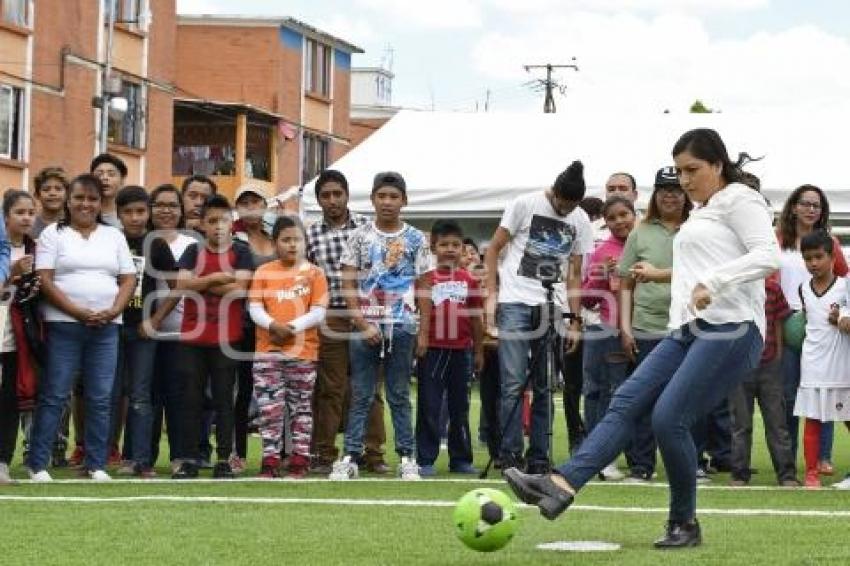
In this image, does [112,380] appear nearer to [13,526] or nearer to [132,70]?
[13,526]

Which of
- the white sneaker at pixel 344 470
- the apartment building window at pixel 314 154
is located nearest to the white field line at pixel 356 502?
the white sneaker at pixel 344 470

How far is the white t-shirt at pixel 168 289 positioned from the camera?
1316 cm

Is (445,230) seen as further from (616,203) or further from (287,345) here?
(287,345)

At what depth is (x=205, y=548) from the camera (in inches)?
335

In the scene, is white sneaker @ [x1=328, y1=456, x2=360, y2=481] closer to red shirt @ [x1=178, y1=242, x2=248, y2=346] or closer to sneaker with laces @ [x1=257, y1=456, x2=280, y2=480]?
sneaker with laces @ [x1=257, y1=456, x2=280, y2=480]

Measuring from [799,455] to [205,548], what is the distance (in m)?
8.71

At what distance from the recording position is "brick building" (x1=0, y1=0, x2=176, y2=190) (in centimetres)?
4178

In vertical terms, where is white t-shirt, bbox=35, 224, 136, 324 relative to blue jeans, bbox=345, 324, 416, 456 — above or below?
above

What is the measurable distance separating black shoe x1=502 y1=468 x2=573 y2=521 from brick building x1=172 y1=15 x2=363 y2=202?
2007 inches

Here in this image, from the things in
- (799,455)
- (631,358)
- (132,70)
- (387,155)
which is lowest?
(799,455)

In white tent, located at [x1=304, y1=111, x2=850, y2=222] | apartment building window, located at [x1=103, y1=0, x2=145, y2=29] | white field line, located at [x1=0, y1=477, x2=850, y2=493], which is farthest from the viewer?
apartment building window, located at [x1=103, y1=0, x2=145, y2=29]

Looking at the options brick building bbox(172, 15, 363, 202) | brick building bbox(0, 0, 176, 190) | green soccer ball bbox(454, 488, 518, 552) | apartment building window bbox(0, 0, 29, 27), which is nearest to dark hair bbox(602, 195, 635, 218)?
green soccer ball bbox(454, 488, 518, 552)

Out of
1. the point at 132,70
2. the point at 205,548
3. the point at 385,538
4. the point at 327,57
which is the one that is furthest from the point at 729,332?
the point at 327,57

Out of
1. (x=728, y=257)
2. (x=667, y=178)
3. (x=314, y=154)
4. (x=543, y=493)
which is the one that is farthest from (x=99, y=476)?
(x=314, y=154)
